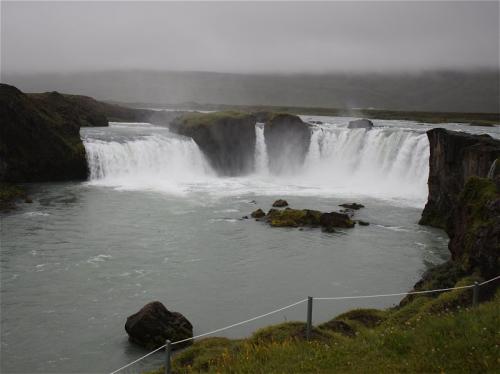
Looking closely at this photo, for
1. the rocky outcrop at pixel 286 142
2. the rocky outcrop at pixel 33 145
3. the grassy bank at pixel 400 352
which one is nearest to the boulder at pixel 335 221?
the grassy bank at pixel 400 352

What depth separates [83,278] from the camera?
835 inches

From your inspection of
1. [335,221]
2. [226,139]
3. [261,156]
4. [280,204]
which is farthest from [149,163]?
[335,221]

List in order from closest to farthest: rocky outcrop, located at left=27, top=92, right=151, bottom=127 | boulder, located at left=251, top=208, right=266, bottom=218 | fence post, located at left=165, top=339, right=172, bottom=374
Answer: fence post, located at left=165, top=339, right=172, bottom=374, boulder, located at left=251, top=208, right=266, bottom=218, rocky outcrop, located at left=27, top=92, right=151, bottom=127

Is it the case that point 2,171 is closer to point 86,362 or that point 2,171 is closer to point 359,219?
point 359,219

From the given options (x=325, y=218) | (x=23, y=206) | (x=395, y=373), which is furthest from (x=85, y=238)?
(x=395, y=373)

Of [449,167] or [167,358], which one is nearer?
[167,358]

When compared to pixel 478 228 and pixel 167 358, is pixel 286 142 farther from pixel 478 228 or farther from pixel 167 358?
pixel 167 358

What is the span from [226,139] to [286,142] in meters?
6.38

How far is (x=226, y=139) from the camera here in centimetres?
5638

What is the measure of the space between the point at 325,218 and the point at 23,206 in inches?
767

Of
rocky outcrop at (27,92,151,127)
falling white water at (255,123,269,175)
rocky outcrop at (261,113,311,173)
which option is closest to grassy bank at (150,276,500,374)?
rocky outcrop at (27,92,151,127)

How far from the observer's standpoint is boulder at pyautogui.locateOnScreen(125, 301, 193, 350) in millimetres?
15570

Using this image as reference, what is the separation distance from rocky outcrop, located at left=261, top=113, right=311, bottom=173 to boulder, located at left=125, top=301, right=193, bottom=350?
41705 millimetres

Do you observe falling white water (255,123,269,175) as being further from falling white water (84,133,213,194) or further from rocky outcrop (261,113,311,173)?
falling white water (84,133,213,194)
